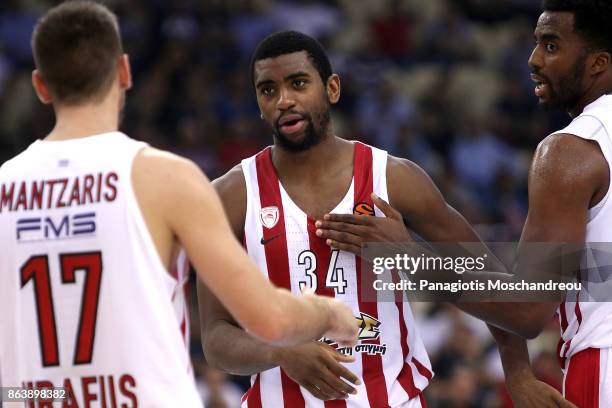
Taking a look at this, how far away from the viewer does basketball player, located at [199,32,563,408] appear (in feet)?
18.7

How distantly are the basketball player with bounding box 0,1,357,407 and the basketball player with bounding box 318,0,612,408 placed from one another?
1546 mm

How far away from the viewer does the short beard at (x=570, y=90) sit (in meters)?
5.36

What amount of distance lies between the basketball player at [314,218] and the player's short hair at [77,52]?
68.1 inches

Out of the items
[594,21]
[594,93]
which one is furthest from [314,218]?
[594,21]

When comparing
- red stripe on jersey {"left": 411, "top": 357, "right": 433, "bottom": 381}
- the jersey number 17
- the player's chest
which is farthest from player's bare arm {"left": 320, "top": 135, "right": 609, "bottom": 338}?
the jersey number 17

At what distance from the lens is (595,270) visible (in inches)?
206

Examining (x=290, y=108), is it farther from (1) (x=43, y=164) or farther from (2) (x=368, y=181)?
(1) (x=43, y=164)

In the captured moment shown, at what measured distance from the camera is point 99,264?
4.00 meters

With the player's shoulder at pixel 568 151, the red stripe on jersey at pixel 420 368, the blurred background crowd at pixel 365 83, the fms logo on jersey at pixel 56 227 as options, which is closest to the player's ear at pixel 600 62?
the player's shoulder at pixel 568 151

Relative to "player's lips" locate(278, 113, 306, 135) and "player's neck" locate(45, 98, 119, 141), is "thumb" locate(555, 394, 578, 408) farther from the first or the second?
"player's neck" locate(45, 98, 119, 141)

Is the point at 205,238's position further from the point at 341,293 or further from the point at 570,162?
the point at 570,162

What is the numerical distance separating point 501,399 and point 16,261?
6910 mm

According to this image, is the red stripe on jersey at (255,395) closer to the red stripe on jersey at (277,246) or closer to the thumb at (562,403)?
the red stripe on jersey at (277,246)

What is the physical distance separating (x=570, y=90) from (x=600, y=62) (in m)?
0.20
